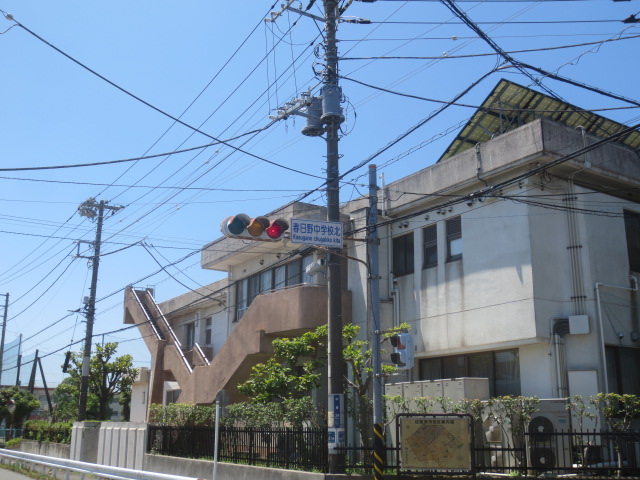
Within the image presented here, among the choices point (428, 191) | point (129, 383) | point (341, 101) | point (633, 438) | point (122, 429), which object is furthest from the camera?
point (129, 383)

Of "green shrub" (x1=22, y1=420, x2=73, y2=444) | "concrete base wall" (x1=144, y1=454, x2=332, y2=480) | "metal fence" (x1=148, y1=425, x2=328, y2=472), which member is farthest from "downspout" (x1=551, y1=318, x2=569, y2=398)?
"green shrub" (x1=22, y1=420, x2=73, y2=444)

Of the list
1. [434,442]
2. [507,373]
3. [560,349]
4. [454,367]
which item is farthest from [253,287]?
[434,442]

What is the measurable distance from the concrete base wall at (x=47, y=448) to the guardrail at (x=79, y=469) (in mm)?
2085

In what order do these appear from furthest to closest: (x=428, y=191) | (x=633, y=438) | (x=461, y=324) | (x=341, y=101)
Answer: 1. (x=428, y=191)
2. (x=461, y=324)
3. (x=341, y=101)
4. (x=633, y=438)

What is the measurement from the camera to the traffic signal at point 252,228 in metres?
13.0

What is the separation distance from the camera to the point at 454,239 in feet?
67.7

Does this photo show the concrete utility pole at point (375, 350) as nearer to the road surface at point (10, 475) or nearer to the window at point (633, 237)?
the window at point (633, 237)

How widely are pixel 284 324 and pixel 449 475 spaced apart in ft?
31.2

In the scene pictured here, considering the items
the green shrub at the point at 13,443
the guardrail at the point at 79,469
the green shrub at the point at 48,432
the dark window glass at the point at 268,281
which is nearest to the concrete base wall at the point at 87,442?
the guardrail at the point at 79,469

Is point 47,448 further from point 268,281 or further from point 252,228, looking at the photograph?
point 252,228

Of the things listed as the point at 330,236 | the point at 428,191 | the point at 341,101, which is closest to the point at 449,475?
the point at 330,236

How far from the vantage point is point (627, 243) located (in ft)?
64.6

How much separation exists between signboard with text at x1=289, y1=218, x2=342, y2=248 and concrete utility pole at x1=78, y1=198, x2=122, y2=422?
1931 cm

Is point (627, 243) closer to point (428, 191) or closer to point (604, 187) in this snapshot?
point (604, 187)
